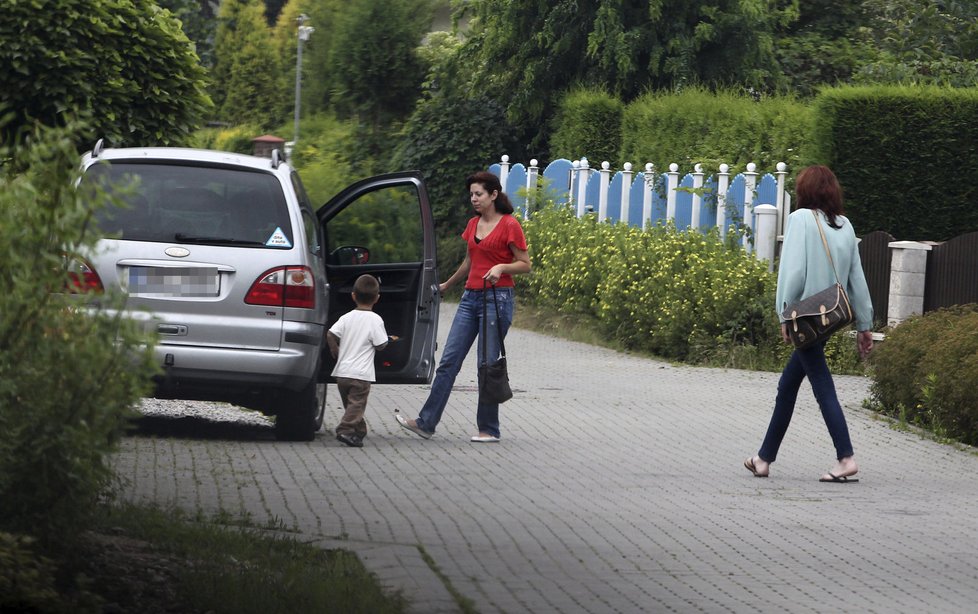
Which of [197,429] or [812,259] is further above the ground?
[812,259]

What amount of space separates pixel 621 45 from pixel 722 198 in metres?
6.88

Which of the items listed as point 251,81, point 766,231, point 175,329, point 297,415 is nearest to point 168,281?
point 175,329

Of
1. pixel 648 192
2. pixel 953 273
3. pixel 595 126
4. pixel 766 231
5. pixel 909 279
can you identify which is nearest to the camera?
pixel 953 273

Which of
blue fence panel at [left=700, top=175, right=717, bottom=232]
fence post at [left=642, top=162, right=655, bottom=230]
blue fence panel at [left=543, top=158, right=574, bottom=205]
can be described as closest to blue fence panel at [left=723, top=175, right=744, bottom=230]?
blue fence panel at [left=700, top=175, right=717, bottom=232]

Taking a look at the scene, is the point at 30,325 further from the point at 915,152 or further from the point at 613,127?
the point at 613,127

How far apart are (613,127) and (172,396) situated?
14.9 meters

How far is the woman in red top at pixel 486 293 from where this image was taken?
35.1 feet

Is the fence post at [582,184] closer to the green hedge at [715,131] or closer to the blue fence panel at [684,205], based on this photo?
the green hedge at [715,131]

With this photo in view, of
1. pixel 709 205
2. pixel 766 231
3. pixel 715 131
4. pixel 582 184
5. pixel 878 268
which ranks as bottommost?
pixel 878 268

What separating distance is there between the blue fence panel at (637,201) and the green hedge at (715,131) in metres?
0.54

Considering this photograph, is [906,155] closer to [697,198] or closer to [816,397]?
[697,198]

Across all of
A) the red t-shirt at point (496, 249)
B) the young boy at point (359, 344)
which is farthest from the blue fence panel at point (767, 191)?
the young boy at point (359, 344)

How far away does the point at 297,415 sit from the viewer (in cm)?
1016

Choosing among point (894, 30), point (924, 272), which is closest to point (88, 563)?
point (924, 272)
